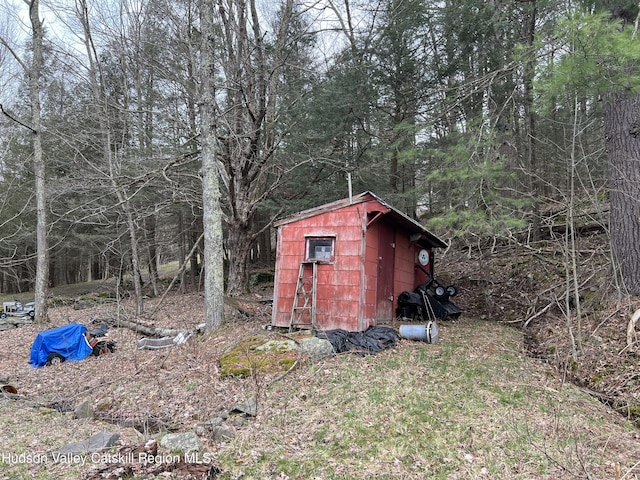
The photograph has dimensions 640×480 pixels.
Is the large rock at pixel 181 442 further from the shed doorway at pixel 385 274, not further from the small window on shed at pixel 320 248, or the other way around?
the shed doorway at pixel 385 274

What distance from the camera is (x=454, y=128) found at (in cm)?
1172

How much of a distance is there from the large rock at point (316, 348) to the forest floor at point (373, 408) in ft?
0.49

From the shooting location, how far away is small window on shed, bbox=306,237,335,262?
923cm

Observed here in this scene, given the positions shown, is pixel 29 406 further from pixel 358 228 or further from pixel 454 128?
pixel 454 128

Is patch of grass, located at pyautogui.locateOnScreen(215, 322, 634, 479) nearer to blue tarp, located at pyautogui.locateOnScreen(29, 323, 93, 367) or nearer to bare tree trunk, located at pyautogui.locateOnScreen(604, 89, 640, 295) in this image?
bare tree trunk, located at pyautogui.locateOnScreen(604, 89, 640, 295)

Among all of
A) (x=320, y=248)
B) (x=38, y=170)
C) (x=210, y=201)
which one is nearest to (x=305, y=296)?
(x=320, y=248)

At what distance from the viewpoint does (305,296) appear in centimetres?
930

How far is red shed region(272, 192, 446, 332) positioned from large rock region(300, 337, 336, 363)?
167 cm

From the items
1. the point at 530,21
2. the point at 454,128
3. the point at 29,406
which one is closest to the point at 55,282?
the point at 29,406


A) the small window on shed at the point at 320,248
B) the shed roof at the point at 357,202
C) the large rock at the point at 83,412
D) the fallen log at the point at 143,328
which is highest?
the shed roof at the point at 357,202

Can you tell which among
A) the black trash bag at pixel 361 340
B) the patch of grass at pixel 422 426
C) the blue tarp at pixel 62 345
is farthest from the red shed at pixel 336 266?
the blue tarp at pixel 62 345

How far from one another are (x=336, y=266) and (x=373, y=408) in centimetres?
458

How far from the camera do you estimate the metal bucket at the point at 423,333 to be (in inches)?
315

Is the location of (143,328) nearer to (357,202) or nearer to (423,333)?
(357,202)
